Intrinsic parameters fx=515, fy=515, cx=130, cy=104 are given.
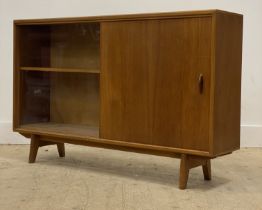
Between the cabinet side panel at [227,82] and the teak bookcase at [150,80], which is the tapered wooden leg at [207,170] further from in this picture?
the cabinet side panel at [227,82]

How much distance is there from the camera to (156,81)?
2.21 meters

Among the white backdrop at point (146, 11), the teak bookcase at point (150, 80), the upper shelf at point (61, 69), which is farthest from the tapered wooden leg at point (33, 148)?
the white backdrop at point (146, 11)

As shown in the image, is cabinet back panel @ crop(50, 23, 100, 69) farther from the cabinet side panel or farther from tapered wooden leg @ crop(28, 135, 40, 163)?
the cabinet side panel

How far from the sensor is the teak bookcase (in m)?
2.08

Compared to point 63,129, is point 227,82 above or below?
above

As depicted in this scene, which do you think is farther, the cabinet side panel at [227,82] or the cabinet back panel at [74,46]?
the cabinet back panel at [74,46]

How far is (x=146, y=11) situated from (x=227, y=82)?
49.7 inches

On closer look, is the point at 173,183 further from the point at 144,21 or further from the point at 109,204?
the point at 144,21

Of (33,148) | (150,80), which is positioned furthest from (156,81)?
(33,148)

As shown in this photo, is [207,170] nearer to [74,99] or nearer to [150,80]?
[150,80]

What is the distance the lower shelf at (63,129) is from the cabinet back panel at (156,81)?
0.51ft

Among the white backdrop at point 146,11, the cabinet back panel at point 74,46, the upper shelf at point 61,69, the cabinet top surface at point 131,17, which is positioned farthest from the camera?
the white backdrop at point 146,11

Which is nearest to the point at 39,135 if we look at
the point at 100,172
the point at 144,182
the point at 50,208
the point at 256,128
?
the point at 100,172

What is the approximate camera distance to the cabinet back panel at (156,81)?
2090mm
